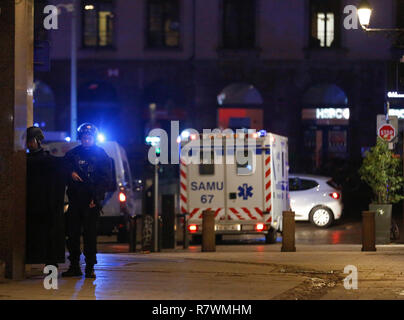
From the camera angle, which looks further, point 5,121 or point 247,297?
point 5,121

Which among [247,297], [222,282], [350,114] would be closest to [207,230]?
[222,282]

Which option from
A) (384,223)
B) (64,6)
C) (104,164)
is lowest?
(384,223)

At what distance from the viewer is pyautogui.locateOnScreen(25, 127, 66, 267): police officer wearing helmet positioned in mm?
10141

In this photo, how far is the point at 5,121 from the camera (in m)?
9.91

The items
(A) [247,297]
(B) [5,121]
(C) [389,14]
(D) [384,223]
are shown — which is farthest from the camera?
(C) [389,14]

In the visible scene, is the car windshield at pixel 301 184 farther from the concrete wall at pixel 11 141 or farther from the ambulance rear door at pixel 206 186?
the concrete wall at pixel 11 141

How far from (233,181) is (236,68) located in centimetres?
2085

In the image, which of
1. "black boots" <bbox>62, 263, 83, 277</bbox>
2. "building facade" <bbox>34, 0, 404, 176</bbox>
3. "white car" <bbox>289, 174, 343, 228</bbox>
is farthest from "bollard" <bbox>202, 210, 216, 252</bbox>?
"building facade" <bbox>34, 0, 404, 176</bbox>

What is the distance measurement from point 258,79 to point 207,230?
24027 millimetres

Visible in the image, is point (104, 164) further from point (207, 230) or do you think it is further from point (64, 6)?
point (64, 6)

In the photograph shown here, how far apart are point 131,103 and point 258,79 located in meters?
5.96

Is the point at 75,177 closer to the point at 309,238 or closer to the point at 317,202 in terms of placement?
the point at 309,238
